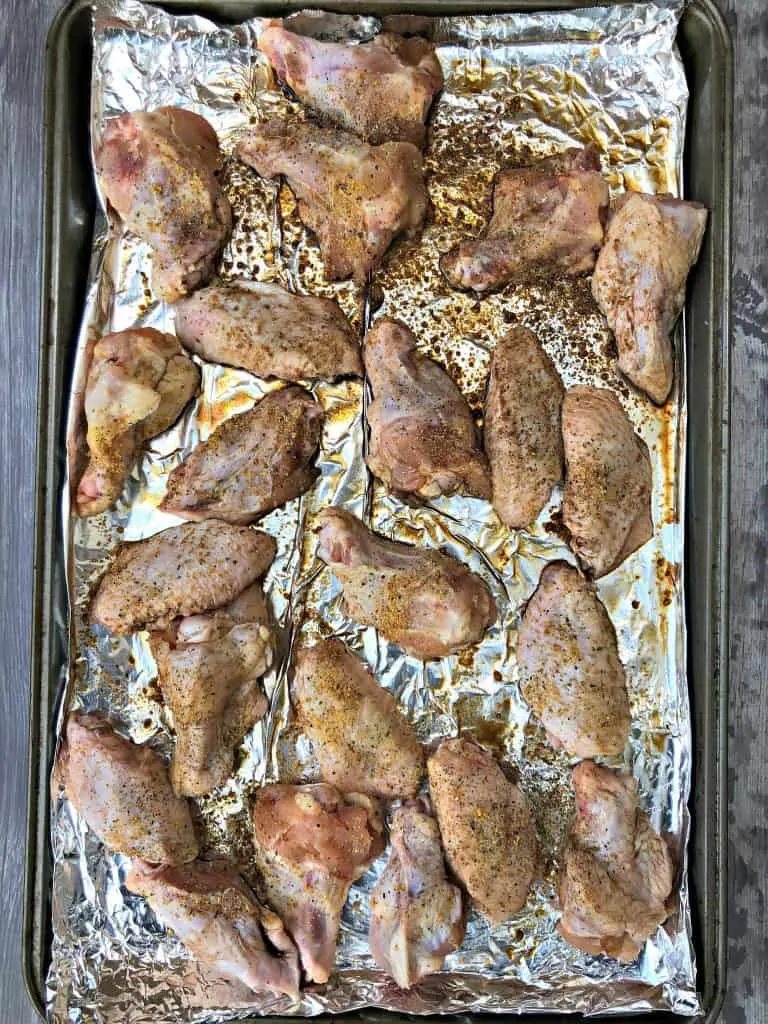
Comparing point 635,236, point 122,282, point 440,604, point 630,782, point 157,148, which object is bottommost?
point 630,782

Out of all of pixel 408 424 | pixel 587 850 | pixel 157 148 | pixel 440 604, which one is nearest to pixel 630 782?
pixel 587 850

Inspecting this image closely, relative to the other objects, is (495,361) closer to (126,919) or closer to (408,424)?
(408,424)

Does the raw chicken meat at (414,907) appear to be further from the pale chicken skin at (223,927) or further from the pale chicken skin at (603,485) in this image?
the pale chicken skin at (603,485)

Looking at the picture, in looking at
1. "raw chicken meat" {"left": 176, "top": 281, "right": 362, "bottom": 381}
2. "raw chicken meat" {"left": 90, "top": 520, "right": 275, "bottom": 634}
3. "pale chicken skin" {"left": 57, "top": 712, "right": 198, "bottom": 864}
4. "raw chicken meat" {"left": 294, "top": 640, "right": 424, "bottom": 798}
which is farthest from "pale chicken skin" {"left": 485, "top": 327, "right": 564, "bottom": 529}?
"pale chicken skin" {"left": 57, "top": 712, "right": 198, "bottom": 864}

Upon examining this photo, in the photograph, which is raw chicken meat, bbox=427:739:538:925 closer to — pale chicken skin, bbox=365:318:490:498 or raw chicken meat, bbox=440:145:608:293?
pale chicken skin, bbox=365:318:490:498

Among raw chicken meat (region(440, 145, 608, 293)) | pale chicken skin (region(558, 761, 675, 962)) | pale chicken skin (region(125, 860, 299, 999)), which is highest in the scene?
raw chicken meat (region(440, 145, 608, 293))

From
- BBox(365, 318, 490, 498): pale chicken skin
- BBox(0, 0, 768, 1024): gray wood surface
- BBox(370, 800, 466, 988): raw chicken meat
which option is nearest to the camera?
BBox(370, 800, 466, 988): raw chicken meat
